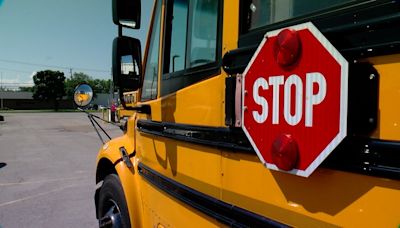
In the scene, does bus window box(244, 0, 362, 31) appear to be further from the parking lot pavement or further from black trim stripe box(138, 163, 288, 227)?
the parking lot pavement

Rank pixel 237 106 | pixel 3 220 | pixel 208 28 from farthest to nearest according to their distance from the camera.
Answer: pixel 3 220
pixel 208 28
pixel 237 106

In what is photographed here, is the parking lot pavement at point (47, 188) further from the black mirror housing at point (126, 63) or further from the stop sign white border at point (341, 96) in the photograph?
the stop sign white border at point (341, 96)

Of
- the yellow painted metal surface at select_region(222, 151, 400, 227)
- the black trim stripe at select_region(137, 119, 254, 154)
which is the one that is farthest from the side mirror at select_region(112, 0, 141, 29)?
Result: the yellow painted metal surface at select_region(222, 151, 400, 227)

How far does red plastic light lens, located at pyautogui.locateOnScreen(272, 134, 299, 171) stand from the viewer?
47.1 inches

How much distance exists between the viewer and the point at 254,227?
142 centimetres

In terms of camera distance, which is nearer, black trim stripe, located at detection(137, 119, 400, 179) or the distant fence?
black trim stripe, located at detection(137, 119, 400, 179)

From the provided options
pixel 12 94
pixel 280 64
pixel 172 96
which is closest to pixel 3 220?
pixel 172 96

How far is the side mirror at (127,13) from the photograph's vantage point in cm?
254

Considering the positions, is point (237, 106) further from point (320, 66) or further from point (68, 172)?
point (68, 172)

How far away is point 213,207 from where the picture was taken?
5.55ft

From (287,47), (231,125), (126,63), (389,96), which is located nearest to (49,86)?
(126,63)

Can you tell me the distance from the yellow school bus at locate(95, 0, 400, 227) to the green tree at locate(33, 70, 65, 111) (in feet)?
249

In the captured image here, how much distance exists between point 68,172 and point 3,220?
339 centimetres

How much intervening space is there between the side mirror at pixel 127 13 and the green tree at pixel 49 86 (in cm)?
7604
